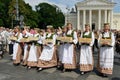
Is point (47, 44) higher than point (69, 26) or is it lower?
lower

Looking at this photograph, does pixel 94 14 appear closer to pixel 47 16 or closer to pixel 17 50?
pixel 47 16

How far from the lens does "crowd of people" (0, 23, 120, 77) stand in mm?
10133

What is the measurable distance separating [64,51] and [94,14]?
3444 inches

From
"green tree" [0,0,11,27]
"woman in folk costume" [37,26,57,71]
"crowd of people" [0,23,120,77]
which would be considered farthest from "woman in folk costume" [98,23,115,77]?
"green tree" [0,0,11,27]

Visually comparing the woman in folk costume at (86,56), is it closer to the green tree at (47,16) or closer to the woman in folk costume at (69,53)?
the woman in folk costume at (69,53)

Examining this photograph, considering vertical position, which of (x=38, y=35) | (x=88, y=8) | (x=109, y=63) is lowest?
(x=109, y=63)

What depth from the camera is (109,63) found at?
10.0 meters

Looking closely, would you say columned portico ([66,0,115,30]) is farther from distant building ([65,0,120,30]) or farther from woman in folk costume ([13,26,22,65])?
woman in folk costume ([13,26,22,65])

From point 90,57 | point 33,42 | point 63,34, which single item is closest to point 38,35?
point 33,42

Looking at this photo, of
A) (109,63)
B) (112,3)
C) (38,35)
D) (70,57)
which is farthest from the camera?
(112,3)

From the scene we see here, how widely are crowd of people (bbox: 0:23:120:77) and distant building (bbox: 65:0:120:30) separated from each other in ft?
259

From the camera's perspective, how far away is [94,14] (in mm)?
97188

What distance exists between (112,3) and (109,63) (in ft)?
275

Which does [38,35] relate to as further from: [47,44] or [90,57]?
[90,57]
